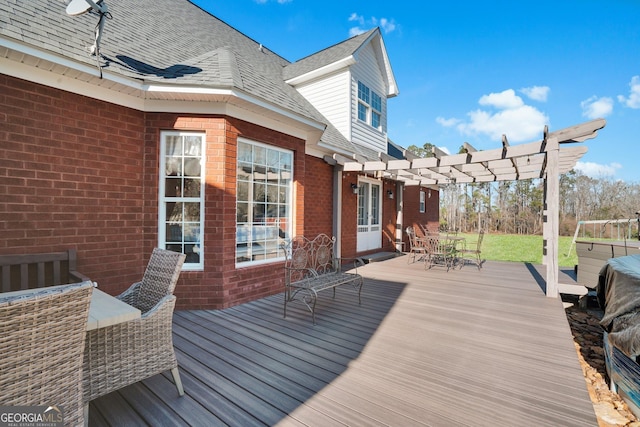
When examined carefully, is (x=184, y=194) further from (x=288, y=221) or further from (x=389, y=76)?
(x=389, y=76)

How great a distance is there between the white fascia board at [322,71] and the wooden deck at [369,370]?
7.20m

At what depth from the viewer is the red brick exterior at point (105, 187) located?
3387 millimetres

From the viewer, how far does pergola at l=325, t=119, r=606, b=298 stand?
4.96m

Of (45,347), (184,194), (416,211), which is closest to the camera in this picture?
(45,347)

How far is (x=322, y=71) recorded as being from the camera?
9.08 metres

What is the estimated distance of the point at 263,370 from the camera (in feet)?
9.03

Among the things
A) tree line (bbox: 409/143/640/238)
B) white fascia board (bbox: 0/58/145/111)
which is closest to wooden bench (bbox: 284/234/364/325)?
white fascia board (bbox: 0/58/145/111)

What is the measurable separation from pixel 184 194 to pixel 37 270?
6.34 ft

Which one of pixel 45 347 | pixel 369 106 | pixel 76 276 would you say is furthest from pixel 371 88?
pixel 45 347

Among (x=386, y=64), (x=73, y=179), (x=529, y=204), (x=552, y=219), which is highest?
(x=386, y=64)

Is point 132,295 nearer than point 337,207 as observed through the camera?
Yes

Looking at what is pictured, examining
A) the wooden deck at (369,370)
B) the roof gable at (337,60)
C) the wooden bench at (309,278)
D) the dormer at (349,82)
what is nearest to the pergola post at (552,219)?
the wooden deck at (369,370)

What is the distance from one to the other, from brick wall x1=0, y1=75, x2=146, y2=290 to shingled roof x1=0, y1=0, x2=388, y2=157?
0.56 meters

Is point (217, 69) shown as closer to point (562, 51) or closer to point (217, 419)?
point (217, 419)
